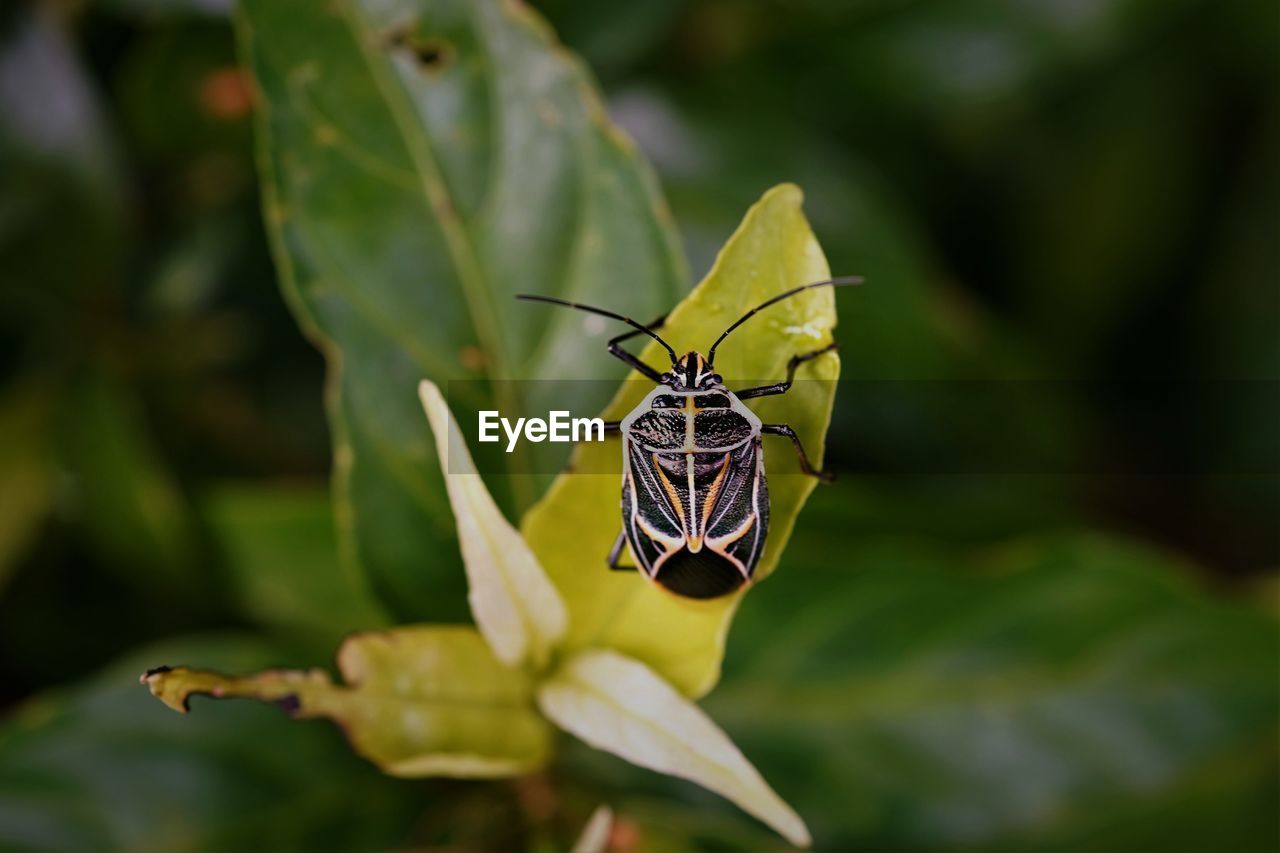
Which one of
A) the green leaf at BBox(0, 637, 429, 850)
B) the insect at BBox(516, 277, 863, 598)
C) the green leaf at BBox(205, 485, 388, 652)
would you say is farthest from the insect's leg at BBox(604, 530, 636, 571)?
the green leaf at BBox(205, 485, 388, 652)

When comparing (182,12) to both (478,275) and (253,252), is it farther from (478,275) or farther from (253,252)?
(478,275)

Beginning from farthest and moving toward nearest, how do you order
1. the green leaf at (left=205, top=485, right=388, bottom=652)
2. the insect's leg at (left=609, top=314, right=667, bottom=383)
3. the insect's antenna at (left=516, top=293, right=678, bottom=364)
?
the green leaf at (left=205, top=485, right=388, bottom=652) → the insect's antenna at (left=516, top=293, right=678, bottom=364) → the insect's leg at (left=609, top=314, right=667, bottom=383)

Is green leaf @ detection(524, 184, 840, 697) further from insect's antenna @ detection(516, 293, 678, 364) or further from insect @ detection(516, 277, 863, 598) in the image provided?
insect's antenna @ detection(516, 293, 678, 364)

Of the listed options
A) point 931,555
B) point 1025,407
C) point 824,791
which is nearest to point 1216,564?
point 1025,407

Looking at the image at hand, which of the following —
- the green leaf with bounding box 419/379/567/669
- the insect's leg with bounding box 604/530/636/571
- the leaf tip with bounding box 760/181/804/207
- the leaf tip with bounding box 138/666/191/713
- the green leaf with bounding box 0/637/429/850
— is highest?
the leaf tip with bounding box 760/181/804/207

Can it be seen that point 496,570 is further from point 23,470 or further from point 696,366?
point 23,470

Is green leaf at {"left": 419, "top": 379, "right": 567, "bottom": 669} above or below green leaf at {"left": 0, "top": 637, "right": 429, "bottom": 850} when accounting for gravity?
above
